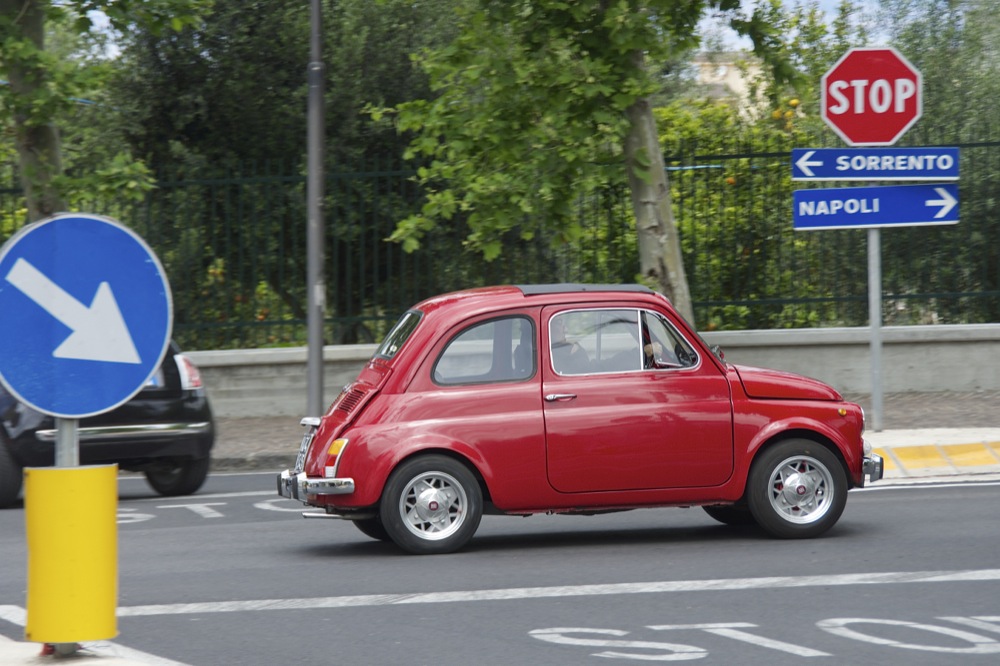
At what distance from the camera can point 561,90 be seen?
14.5 m

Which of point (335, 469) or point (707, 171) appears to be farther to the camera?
point (707, 171)

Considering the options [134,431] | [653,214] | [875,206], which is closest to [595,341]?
[134,431]

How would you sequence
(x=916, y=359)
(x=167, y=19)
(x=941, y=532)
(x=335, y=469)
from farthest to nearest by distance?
(x=916, y=359) < (x=167, y=19) < (x=941, y=532) < (x=335, y=469)

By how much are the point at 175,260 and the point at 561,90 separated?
215 inches

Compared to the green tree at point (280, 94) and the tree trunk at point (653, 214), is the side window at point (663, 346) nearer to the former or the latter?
the tree trunk at point (653, 214)

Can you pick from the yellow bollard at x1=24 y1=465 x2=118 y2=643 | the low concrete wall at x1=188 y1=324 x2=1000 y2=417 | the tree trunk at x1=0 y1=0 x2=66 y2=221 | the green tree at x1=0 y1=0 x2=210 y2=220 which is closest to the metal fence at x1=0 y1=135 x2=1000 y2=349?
the low concrete wall at x1=188 y1=324 x2=1000 y2=417

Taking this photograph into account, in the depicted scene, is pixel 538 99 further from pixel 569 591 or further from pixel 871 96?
pixel 569 591

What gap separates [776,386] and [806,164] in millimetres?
4388

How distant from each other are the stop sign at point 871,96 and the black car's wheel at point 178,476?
20.3 ft

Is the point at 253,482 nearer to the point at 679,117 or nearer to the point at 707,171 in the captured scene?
the point at 707,171

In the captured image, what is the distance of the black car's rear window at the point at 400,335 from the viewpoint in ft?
30.4

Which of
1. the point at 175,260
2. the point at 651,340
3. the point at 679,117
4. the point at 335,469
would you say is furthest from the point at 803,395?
the point at 679,117

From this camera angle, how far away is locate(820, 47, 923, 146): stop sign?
12.9 m

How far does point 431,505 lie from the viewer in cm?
886
